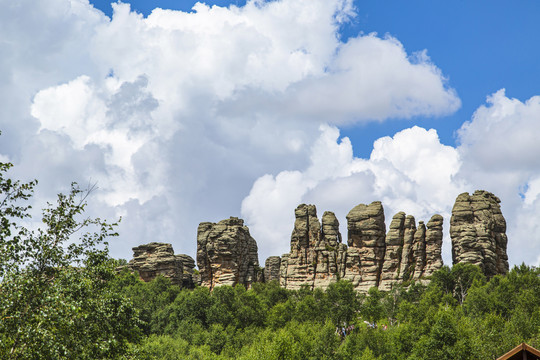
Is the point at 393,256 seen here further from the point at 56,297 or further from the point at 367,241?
the point at 56,297

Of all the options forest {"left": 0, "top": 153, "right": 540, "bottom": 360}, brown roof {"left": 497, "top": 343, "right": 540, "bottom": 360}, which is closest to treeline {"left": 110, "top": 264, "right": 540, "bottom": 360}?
forest {"left": 0, "top": 153, "right": 540, "bottom": 360}

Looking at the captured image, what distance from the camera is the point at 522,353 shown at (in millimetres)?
33594

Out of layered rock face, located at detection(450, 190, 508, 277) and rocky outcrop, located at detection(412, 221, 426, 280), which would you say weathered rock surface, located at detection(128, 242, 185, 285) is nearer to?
rocky outcrop, located at detection(412, 221, 426, 280)

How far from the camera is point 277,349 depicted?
7331 cm

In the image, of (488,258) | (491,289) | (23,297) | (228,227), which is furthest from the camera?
(228,227)

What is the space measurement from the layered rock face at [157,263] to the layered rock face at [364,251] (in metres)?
27.0

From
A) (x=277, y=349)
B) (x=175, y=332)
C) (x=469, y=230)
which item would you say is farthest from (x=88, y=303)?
(x=469, y=230)

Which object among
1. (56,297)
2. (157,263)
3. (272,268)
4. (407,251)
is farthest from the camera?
(272,268)

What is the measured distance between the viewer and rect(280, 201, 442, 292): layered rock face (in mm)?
127312

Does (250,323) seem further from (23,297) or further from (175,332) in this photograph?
(23,297)

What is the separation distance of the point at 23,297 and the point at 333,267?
111826 mm

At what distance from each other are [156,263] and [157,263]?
25 centimetres

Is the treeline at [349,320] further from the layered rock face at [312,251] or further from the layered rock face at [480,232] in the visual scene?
the layered rock face at [480,232]

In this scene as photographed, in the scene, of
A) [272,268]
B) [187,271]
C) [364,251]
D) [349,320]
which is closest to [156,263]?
[187,271]
